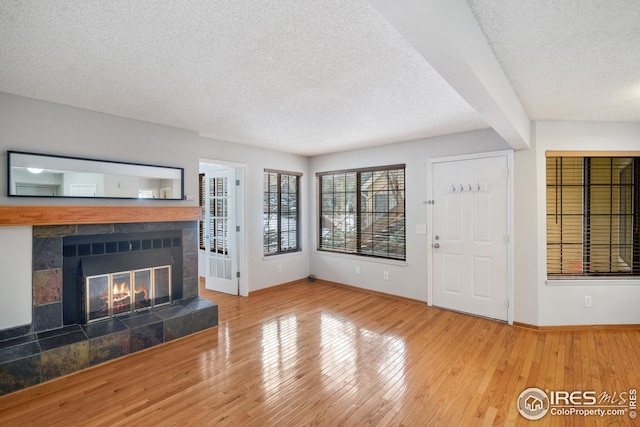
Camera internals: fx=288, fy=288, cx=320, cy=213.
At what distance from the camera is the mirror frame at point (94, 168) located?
101 inches

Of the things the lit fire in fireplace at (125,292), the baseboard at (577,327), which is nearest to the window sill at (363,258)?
the baseboard at (577,327)

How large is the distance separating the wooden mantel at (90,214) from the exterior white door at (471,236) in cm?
337

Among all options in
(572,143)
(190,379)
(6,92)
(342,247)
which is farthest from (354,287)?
(6,92)

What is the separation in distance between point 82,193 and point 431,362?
381cm

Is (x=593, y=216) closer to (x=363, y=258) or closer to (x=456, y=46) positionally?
(x=363, y=258)

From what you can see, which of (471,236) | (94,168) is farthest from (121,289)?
(471,236)

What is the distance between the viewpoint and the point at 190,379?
243 cm

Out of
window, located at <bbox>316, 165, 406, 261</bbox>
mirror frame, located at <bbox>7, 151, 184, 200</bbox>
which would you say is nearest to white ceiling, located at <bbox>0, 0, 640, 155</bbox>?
mirror frame, located at <bbox>7, 151, 184, 200</bbox>

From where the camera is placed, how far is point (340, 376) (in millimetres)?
2459

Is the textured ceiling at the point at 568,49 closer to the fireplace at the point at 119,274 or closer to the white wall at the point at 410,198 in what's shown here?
the white wall at the point at 410,198

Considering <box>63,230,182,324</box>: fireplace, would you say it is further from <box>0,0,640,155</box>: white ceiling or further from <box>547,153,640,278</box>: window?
<box>547,153,640,278</box>: window

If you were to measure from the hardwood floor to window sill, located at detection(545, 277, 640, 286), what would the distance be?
0.54 m

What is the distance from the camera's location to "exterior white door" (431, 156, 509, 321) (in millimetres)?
3600

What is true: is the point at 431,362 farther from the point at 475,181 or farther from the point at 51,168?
the point at 51,168
